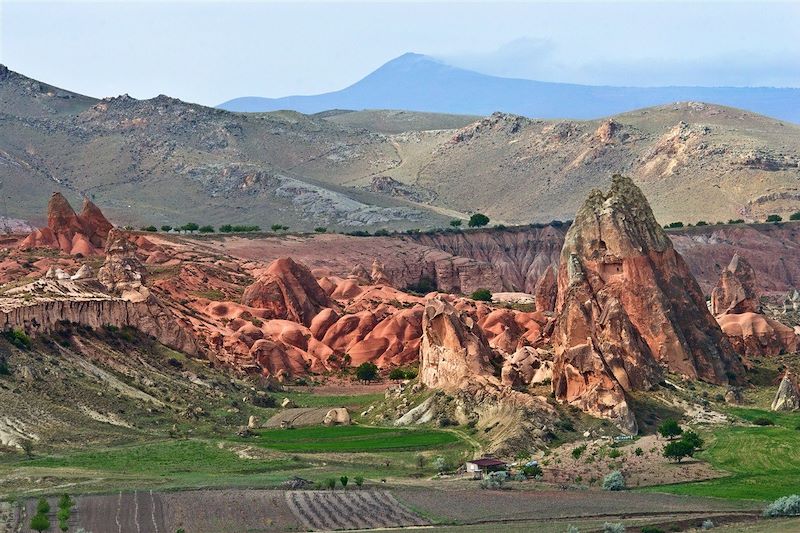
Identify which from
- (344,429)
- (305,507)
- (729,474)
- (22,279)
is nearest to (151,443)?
(344,429)

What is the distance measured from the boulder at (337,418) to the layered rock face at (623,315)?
1313 cm

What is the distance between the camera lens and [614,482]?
279 ft

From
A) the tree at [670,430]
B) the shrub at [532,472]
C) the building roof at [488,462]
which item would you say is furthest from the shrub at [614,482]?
the tree at [670,430]

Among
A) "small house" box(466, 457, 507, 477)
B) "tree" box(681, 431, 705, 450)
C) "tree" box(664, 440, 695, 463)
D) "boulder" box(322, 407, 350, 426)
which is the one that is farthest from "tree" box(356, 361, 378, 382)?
"tree" box(664, 440, 695, 463)

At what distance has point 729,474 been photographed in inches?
3479

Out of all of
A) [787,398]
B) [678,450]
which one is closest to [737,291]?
[787,398]

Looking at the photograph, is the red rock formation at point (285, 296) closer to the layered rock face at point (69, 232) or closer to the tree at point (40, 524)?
the layered rock face at point (69, 232)

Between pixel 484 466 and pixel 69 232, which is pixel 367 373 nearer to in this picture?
pixel 69 232

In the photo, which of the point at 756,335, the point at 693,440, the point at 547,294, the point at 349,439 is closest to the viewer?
the point at 693,440

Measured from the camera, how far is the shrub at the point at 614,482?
3342 inches

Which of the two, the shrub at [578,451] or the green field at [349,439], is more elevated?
the shrub at [578,451]

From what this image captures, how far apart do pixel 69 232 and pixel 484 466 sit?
77.1 m

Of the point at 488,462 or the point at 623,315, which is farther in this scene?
the point at 623,315

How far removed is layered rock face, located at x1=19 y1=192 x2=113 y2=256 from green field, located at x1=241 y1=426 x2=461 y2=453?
53005 millimetres
